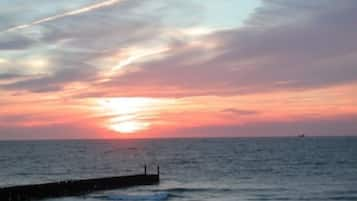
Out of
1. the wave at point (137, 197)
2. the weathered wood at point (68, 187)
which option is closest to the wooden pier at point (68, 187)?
the weathered wood at point (68, 187)

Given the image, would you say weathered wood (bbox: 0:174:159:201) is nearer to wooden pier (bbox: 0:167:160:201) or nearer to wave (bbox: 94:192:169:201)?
wooden pier (bbox: 0:167:160:201)

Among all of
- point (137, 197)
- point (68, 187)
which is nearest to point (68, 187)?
point (68, 187)

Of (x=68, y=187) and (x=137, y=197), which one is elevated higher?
(x=68, y=187)

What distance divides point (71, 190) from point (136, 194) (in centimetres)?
643

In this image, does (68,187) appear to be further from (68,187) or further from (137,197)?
(137,197)

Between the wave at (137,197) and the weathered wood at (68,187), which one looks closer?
the weathered wood at (68,187)

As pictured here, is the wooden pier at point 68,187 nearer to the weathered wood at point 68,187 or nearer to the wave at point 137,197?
the weathered wood at point 68,187

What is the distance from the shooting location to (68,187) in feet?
182

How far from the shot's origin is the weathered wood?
1921 inches

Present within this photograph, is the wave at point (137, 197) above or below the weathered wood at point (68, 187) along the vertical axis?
below

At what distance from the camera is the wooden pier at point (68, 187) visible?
4881 cm

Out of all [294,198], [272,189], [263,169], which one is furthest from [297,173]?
[294,198]

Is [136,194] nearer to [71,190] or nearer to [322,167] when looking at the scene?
[71,190]

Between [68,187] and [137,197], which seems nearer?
[137,197]
